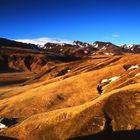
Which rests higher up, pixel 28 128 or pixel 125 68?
pixel 125 68

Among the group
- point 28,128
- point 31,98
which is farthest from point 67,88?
point 28,128

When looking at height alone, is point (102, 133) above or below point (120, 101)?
below

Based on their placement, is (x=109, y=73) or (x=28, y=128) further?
(x=109, y=73)

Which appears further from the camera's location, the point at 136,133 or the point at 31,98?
the point at 31,98

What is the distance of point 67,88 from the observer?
64.3 m

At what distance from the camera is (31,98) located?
2421 inches

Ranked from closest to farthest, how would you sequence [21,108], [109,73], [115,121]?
[115,121] → [21,108] → [109,73]

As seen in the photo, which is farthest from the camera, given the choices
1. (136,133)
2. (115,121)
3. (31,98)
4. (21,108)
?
(31,98)

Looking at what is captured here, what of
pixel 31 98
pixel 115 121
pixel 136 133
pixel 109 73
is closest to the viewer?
pixel 136 133

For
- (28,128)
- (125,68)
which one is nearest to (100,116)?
(28,128)

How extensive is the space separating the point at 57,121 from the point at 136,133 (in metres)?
8.90

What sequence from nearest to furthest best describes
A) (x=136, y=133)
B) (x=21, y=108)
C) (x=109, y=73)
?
(x=136, y=133) < (x=21, y=108) < (x=109, y=73)

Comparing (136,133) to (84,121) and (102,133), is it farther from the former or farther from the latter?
(84,121)

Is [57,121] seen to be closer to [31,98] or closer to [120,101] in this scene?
[120,101]
